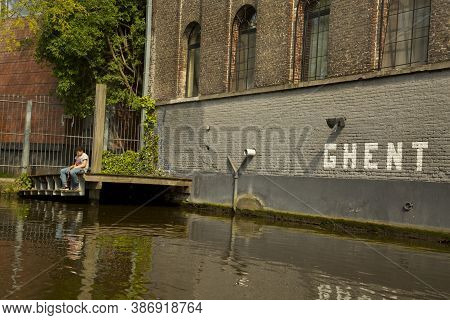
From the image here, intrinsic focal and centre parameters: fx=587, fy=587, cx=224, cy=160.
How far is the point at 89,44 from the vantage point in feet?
62.4

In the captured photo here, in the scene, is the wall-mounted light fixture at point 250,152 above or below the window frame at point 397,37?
below

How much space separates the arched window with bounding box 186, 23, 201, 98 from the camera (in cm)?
1847

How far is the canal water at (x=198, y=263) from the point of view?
18.4ft

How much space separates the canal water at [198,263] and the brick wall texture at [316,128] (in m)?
2.17

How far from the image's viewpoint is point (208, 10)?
17.6 metres

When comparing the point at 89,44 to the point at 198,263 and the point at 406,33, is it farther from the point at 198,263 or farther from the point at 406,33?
the point at 198,263

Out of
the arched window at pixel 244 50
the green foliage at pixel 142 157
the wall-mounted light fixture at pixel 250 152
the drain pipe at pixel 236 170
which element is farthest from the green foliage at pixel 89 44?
the wall-mounted light fixture at pixel 250 152

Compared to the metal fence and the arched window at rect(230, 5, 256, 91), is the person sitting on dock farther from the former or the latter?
the arched window at rect(230, 5, 256, 91)

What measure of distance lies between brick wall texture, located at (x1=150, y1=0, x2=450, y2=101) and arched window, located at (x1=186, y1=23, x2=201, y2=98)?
0.71 feet

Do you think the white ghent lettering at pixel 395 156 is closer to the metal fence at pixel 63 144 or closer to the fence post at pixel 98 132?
the fence post at pixel 98 132

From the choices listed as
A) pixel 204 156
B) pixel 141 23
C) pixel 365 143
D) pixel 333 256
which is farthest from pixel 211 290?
pixel 141 23

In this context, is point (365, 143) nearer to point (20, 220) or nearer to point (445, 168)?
point (445, 168)

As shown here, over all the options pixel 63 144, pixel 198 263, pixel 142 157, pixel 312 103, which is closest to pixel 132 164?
pixel 142 157

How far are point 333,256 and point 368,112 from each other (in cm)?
500
